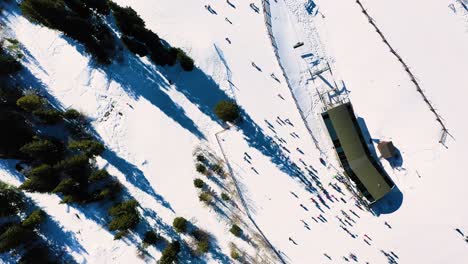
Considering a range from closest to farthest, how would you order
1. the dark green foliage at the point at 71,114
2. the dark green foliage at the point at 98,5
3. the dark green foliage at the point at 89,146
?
the dark green foliage at the point at 98,5 → the dark green foliage at the point at 89,146 → the dark green foliage at the point at 71,114

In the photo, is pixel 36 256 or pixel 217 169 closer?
pixel 36 256

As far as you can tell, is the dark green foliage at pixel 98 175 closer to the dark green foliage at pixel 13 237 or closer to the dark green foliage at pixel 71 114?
the dark green foliage at pixel 71 114

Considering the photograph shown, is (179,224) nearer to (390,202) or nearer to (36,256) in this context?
(36,256)

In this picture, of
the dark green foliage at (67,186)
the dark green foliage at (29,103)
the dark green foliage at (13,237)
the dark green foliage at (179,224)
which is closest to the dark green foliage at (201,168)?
the dark green foliage at (179,224)

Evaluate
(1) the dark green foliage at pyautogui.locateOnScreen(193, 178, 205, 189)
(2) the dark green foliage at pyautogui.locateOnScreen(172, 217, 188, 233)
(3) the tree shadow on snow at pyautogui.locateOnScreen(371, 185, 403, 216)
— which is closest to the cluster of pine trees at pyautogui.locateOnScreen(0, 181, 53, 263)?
(2) the dark green foliage at pyautogui.locateOnScreen(172, 217, 188, 233)

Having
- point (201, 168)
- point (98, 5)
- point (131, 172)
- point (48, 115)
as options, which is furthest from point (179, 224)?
point (98, 5)

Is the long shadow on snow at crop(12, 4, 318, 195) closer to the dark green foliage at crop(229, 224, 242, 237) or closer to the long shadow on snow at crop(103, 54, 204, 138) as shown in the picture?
the long shadow on snow at crop(103, 54, 204, 138)
